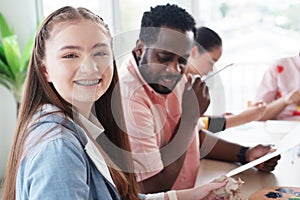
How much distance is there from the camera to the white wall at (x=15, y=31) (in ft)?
8.41

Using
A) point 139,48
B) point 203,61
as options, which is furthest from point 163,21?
point 203,61

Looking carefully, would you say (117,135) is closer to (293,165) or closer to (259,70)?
(293,165)

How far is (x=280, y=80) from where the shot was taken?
2311 mm

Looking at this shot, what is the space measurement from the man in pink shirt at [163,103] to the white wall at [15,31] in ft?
4.93

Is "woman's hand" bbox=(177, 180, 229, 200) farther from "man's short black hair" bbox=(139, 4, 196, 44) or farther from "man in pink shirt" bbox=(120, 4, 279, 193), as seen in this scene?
"man's short black hair" bbox=(139, 4, 196, 44)

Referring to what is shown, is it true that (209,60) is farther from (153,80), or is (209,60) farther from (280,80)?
(280,80)

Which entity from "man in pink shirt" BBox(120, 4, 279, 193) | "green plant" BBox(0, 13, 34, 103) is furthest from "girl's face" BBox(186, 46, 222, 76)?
"green plant" BBox(0, 13, 34, 103)

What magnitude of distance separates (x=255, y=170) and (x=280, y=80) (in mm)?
1067

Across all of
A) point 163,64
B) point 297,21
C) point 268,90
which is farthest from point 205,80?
point 297,21

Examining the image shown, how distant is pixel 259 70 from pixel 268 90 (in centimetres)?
175

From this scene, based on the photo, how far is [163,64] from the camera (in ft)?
3.81

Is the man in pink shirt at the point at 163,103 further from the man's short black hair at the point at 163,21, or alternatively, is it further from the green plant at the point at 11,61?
the green plant at the point at 11,61

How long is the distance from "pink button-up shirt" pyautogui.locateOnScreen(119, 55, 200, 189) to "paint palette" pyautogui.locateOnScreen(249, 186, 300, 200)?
0.20 meters

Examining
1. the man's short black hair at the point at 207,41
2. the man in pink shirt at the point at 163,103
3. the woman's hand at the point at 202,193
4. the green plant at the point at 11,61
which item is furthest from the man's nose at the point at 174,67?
the green plant at the point at 11,61
